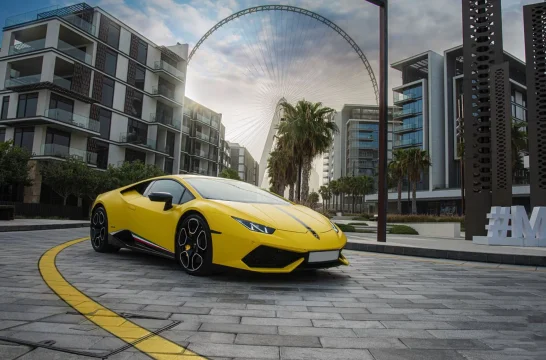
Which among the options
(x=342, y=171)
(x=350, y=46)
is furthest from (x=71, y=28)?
(x=342, y=171)

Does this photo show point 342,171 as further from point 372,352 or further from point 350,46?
point 372,352

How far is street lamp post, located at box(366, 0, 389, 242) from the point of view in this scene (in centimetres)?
1017

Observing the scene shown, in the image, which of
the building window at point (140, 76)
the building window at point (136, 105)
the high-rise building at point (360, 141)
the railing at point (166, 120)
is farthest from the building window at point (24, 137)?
the high-rise building at point (360, 141)

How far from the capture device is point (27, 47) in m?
29.7

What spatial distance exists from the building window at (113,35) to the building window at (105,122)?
635cm

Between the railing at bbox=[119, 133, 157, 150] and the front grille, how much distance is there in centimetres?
3543

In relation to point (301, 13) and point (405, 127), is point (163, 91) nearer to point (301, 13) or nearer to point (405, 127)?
point (301, 13)

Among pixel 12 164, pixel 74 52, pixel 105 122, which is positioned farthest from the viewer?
pixel 105 122

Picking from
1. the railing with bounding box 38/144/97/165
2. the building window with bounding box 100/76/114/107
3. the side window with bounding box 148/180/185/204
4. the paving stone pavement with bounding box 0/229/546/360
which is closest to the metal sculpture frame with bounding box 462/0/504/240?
the paving stone pavement with bounding box 0/229/546/360

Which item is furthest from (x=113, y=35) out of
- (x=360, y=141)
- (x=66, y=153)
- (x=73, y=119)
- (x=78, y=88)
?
(x=360, y=141)

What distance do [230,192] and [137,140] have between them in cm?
3571

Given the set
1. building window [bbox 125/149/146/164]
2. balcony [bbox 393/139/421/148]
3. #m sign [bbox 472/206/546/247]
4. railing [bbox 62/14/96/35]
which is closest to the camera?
#m sign [bbox 472/206/546/247]

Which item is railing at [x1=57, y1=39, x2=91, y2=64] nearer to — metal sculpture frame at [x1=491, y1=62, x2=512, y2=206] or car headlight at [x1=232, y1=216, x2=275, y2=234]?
metal sculpture frame at [x1=491, y1=62, x2=512, y2=206]

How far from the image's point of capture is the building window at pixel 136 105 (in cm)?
3741
